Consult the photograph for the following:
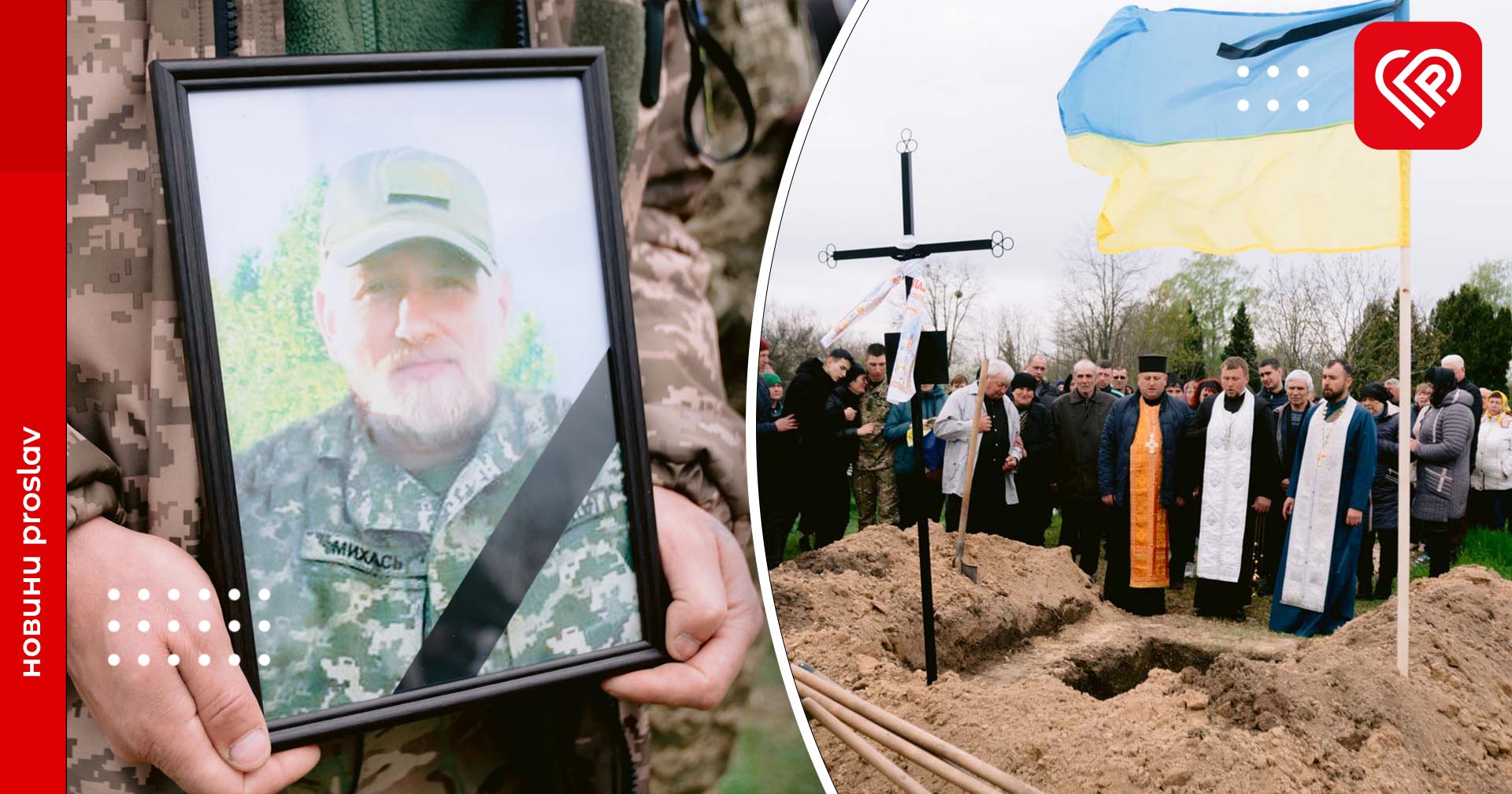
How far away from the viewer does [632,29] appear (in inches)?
48.2

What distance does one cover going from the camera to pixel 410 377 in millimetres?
1075

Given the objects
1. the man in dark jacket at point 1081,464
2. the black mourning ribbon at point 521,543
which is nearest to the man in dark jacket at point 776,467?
the man in dark jacket at point 1081,464

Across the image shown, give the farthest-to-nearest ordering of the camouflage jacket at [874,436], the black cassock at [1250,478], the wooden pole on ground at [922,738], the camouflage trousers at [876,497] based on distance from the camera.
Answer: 1. the camouflage trousers at [876,497]
2. the camouflage jacket at [874,436]
3. the black cassock at [1250,478]
4. the wooden pole on ground at [922,738]

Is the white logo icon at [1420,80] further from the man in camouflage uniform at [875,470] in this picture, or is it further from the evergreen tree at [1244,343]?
the man in camouflage uniform at [875,470]

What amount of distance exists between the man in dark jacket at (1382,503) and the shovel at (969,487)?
843 mm

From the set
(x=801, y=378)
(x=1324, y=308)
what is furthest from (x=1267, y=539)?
(x=801, y=378)

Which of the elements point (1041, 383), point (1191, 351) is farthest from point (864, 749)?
point (1191, 351)

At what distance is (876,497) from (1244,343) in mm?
1903

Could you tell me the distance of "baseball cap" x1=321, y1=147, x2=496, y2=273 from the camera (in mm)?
1054

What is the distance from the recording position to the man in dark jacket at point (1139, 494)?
2527mm

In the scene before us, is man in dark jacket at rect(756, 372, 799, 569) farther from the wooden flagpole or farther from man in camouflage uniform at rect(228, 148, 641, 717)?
man in camouflage uniform at rect(228, 148, 641, 717)

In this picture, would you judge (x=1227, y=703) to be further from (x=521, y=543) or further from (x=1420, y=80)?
(x=521, y=543)

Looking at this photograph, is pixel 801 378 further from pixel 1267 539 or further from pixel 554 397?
pixel 554 397

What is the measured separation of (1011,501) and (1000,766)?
92 centimetres
